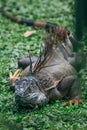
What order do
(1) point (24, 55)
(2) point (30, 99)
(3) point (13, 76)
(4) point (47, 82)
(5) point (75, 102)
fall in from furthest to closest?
(1) point (24, 55) → (3) point (13, 76) → (4) point (47, 82) → (5) point (75, 102) → (2) point (30, 99)

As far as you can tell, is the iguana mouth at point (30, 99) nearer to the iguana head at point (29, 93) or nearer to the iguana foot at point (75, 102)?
the iguana head at point (29, 93)

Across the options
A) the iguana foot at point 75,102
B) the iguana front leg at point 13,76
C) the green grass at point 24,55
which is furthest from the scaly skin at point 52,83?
the iguana front leg at point 13,76

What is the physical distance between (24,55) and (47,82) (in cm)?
201

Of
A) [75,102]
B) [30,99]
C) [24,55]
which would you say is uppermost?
[24,55]

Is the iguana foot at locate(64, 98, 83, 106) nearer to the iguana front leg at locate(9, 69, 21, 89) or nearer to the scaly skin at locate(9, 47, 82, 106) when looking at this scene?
the scaly skin at locate(9, 47, 82, 106)

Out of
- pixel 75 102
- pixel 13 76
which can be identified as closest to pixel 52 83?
pixel 75 102

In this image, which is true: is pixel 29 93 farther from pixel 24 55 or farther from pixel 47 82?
pixel 24 55

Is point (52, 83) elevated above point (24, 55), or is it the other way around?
point (24, 55)

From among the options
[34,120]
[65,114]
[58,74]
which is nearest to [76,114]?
[65,114]

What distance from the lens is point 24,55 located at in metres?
8.08

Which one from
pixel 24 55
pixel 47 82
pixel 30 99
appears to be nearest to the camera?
pixel 30 99

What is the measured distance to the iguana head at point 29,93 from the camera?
560cm

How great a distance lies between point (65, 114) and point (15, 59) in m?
2.62

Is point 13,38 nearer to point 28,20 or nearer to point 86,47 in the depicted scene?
point 28,20
